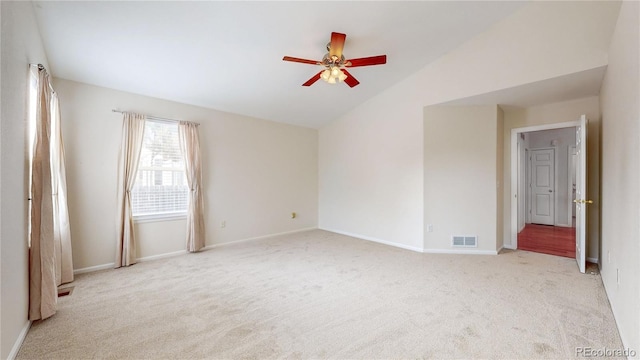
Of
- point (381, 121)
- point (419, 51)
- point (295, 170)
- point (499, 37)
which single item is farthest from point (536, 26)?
point (295, 170)

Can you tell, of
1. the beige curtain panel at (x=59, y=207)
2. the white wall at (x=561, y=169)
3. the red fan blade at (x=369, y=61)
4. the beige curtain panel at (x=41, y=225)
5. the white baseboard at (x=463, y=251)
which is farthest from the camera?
the white wall at (x=561, y=169)

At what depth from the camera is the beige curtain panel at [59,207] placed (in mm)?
2838

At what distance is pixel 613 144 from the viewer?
242cm

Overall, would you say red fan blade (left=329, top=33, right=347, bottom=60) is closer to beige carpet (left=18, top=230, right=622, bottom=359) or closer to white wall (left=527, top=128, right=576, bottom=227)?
beige carpet (left=18, top=230, right=622, bottom=359)

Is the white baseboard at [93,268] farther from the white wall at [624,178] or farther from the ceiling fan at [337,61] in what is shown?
the white wall at [624,178]

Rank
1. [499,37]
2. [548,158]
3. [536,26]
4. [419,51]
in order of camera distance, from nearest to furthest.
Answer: [536,26], [499,37], [419,51], [548,158]

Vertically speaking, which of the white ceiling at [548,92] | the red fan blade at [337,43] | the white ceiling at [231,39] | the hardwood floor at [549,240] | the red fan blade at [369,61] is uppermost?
the white ceiling at [231,39]

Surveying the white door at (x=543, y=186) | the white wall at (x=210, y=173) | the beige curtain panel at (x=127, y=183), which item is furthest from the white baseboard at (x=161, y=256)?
the white door at (x=543, y=186)

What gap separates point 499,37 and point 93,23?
182 inches

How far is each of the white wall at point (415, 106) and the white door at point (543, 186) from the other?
4.52 meters

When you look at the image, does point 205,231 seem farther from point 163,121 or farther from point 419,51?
point 419,51

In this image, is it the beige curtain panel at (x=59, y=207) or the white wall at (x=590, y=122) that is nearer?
the beige curtain panel at (x=59, y=207)

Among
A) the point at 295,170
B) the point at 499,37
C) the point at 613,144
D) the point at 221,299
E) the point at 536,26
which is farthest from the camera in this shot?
the point at 295,170

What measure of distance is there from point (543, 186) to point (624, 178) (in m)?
5.69
